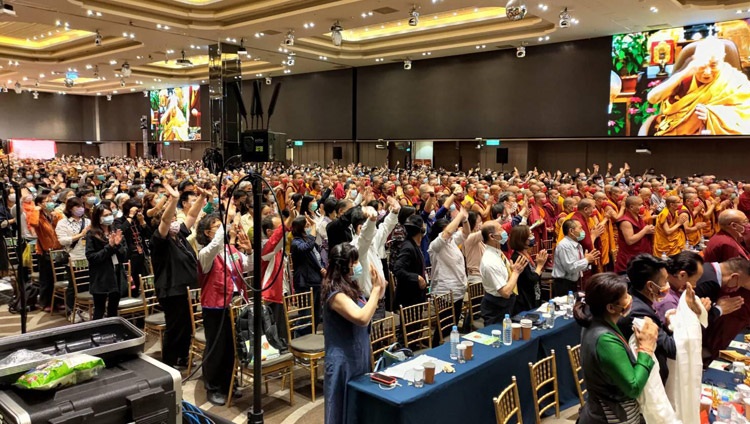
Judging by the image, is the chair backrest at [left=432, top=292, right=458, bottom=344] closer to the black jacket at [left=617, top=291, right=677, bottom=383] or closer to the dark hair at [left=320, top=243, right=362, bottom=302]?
the dark hair at [left=320, top=243, right=362, bottom=302]

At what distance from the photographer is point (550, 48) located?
17.6 metres

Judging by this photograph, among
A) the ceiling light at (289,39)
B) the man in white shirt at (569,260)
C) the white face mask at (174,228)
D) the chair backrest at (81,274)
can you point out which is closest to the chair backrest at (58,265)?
the chair backrest at (81,274)

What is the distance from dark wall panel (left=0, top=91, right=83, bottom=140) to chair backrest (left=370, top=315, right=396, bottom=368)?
3748 centimetres

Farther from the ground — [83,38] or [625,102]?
[83,38]

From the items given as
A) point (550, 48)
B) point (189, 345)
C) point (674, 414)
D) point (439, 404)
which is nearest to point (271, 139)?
point (439, 404)

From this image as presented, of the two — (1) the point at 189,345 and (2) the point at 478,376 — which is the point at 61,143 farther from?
(2) the point at 478,376

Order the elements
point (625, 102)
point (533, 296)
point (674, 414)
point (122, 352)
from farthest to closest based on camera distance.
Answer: point (625, 102) < point (533, 296) < point (674, 414) < point (122, 352)

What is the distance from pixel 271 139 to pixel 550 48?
17.1m

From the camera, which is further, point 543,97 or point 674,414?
point 543,97

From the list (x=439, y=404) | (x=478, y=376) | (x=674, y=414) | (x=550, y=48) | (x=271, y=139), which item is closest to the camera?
(x=674, y=414)

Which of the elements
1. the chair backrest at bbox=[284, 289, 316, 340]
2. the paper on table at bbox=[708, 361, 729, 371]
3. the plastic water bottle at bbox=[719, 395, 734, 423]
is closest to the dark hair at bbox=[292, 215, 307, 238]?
the chair backrest at bbox=[284, 289, 316, 340]

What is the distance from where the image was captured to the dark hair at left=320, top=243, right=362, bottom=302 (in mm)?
3078

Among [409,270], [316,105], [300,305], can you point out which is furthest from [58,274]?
[316,105]

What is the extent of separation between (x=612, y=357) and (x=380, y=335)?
2.30 metres
